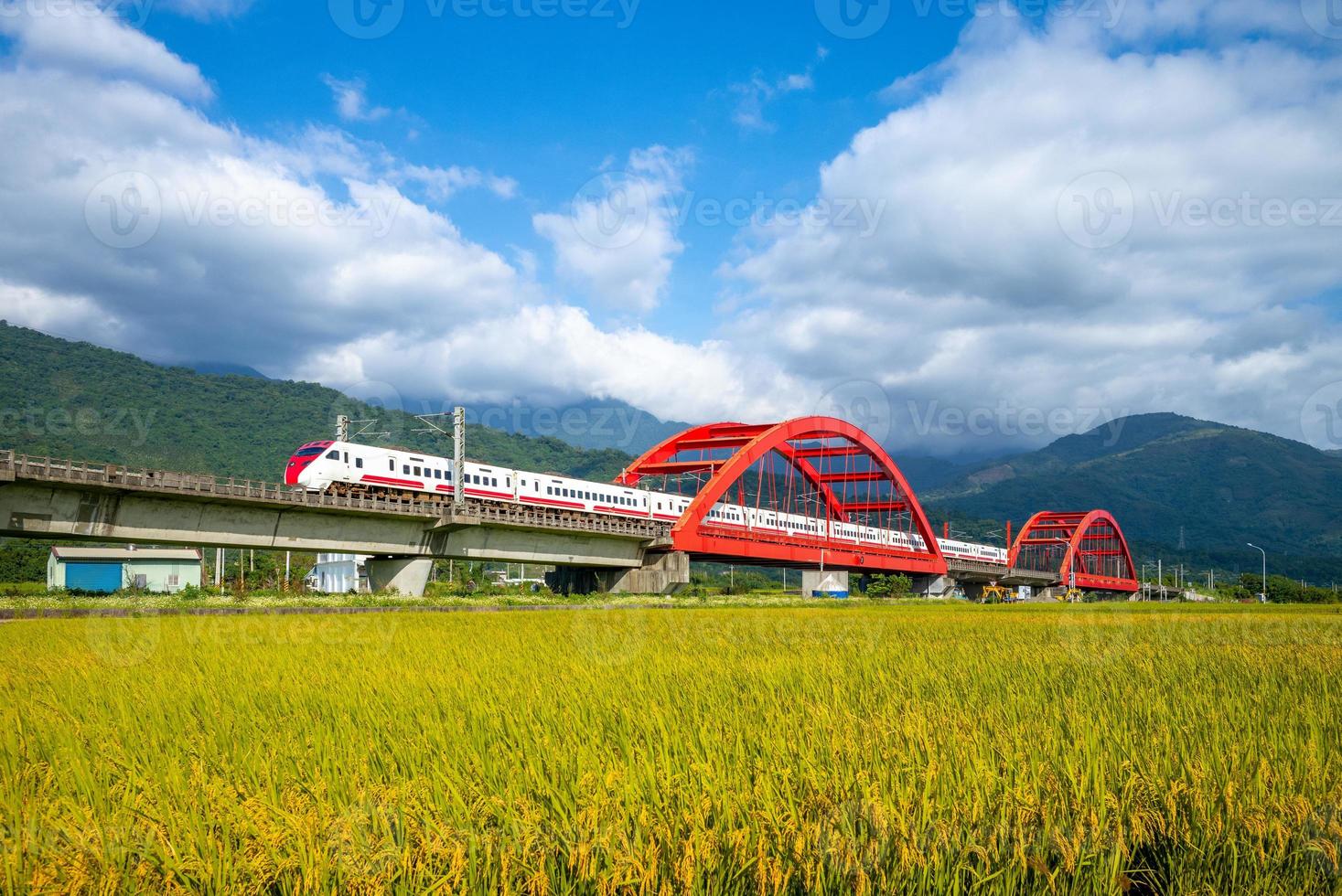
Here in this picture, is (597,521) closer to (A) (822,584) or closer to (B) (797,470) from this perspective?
(A) (822,584)

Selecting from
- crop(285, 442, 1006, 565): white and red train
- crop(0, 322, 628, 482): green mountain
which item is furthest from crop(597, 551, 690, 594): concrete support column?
crop(0, 322, 628, 482): green mountain

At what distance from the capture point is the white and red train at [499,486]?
43.9m

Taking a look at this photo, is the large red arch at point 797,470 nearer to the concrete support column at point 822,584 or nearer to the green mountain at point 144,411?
the concrete support column at point 822,584

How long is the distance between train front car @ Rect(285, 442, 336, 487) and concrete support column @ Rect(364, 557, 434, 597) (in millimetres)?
8246

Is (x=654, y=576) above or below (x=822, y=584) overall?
above

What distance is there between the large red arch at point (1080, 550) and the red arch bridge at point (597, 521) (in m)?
7.73

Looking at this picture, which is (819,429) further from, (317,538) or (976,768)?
(976,768)

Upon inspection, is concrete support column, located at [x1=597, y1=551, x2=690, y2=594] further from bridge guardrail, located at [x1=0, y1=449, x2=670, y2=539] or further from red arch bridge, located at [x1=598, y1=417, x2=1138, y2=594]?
bridge guardrail, located at [x1=0, y1=449, x2=670, y2=539]

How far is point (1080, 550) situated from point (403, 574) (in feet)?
391

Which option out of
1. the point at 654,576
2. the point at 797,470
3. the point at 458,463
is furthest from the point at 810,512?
the point at 458,463

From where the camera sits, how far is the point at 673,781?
15.9 feet

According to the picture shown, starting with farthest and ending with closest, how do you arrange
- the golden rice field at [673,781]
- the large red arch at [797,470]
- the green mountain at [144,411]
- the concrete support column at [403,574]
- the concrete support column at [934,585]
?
the green mountain at [144,411]
the concrete support column at [934,585]
the large red arch at [797,470]
the concrete support column at [403,574]
the golden rice field at [673,781]

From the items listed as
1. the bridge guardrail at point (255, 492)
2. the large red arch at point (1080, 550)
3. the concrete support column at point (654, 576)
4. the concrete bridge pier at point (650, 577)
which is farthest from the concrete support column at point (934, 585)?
the bridge guardrail at point (255, 492)

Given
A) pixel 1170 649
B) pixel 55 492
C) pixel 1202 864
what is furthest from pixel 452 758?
pixel 55 492
